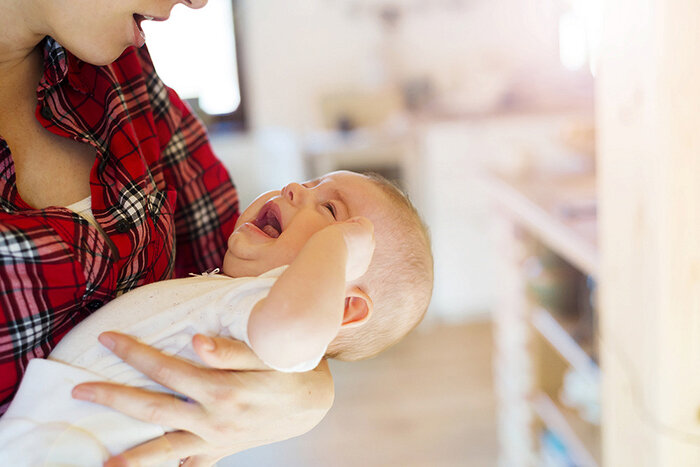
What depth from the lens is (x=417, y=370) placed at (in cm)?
360

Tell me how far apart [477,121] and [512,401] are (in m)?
1.95

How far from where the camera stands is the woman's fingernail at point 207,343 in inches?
33.3

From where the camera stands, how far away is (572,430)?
2.06 m

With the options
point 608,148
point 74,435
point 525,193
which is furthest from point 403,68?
point 74,435

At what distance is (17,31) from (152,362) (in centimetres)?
46

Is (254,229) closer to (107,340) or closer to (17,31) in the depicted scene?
(107,340)

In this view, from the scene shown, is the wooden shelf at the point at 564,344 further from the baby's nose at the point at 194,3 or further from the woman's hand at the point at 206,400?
the baby's nose at the point at 194,3

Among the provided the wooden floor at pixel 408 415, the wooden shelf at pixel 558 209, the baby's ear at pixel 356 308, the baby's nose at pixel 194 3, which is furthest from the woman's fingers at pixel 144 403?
the wooden floor at pixel 408 415

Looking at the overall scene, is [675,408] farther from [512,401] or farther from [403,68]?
[403,68]

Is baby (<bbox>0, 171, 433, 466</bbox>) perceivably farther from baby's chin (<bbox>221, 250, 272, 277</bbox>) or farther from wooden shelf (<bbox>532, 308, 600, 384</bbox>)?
wooden shelf (<bbox>532, 308, 600, 384</bbox>)

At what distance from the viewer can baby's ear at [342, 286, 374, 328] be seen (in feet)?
3.32

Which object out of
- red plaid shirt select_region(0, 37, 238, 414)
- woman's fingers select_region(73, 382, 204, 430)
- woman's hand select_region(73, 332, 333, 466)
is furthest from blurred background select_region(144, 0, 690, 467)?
woman's fingers select_region(73, 382, 204, 430)

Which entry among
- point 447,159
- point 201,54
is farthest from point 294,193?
point 201,54

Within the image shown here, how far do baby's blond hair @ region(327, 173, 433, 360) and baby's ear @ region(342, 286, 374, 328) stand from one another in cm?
3
